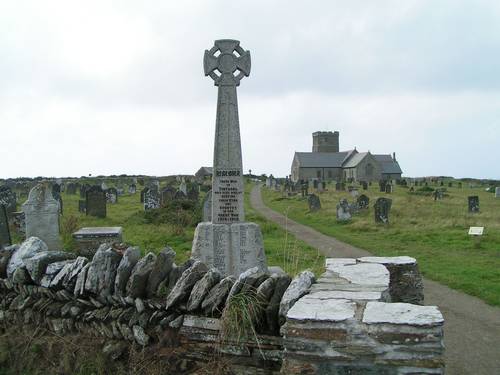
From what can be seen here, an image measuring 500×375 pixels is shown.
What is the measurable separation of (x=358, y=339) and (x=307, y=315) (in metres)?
0.32

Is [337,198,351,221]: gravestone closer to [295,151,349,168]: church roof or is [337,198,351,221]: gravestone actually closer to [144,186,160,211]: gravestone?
[144,186,160,211]: gravestone

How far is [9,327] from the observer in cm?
489

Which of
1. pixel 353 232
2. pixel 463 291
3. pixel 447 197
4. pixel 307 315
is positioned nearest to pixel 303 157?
pixel 447 197

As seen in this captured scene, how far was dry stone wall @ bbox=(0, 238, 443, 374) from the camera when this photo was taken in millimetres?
2725

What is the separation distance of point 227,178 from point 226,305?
4.69m

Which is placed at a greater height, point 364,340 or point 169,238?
point 364,340

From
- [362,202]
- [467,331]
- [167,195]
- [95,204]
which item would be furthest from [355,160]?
[467,331]

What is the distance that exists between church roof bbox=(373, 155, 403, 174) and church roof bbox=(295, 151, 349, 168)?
621 centimetres

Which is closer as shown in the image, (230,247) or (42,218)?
(230,247)

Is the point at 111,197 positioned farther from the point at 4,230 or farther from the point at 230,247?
the point at 230,247

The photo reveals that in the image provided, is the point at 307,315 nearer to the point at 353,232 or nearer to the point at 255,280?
the point at 255,280

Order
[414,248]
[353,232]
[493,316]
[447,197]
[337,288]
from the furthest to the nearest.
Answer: [447,197]
[353,232]
[414,248]
[493,316]
[337,288]

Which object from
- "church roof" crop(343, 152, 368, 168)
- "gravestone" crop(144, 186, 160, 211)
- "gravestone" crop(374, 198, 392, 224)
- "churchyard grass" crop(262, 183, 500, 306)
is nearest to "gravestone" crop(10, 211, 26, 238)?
"gravestone" crop(144, 186, 160, 211)

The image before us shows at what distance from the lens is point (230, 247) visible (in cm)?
796
